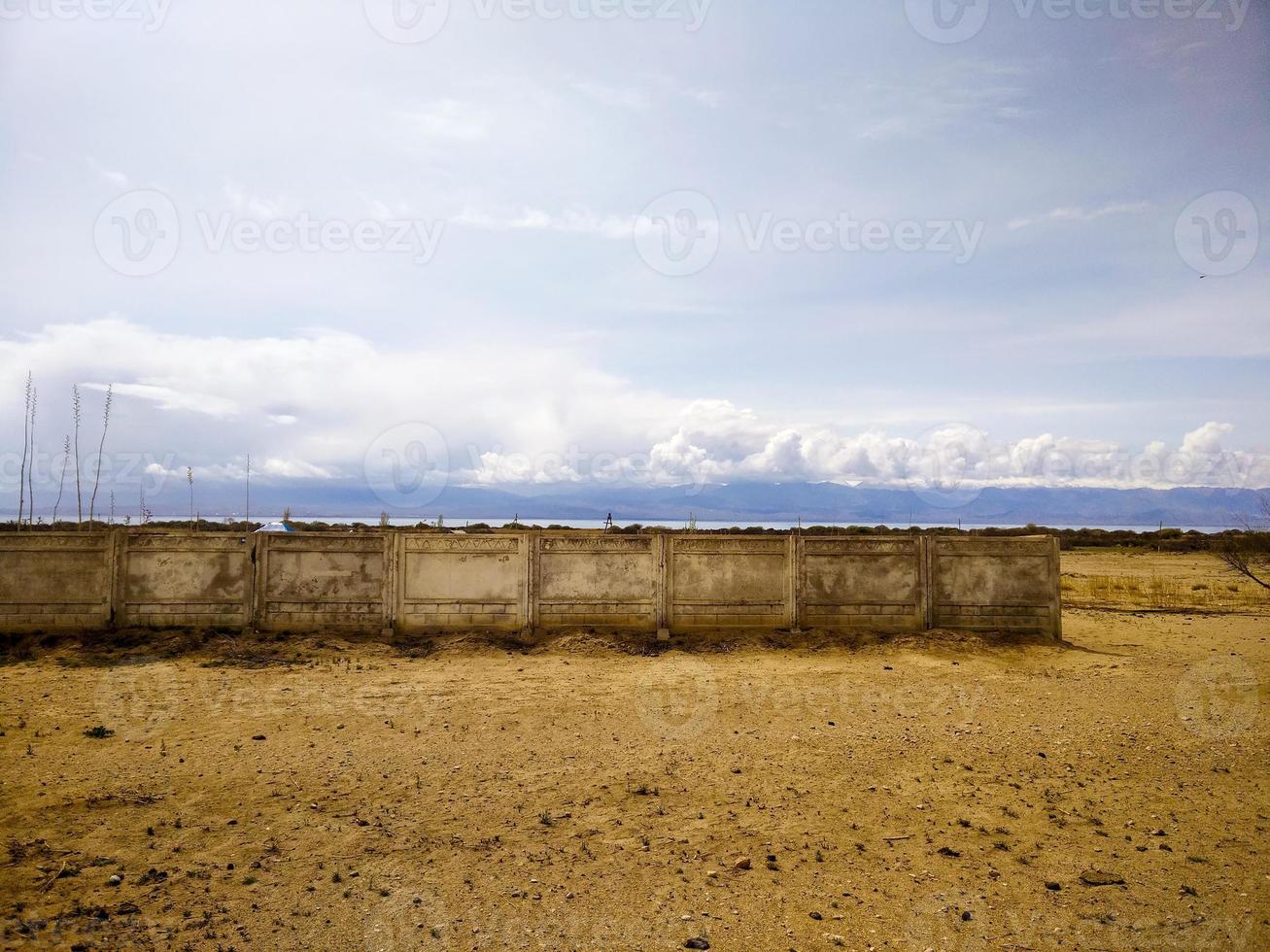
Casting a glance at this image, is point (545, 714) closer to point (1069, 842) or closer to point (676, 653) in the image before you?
point (676, 653)

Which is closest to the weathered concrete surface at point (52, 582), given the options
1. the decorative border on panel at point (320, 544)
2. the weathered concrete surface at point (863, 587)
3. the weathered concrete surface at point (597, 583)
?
the decorative border on panel at point (320, 544)

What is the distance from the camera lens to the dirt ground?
4957mm

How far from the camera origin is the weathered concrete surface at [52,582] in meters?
13.8

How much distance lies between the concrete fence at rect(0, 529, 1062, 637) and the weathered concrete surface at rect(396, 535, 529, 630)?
3 cm

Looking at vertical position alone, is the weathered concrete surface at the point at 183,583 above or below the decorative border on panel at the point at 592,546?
below

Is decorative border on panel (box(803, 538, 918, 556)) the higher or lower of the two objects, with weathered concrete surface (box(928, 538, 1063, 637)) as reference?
higher

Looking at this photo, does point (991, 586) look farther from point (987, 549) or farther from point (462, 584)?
point (462, 584)

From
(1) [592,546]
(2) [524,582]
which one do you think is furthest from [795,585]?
(2) [524,582]

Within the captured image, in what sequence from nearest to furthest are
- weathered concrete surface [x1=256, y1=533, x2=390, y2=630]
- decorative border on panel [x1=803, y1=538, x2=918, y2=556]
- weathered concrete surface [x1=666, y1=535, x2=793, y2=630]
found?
weathered concrete surface [x1=256, y1=533, x2=390, y2=630] → weathered concrete surface [x1=666, y1=535, x2=793, y2=630] → decorative border on panel [x1=803, y1=538, x2=918, y2=556]

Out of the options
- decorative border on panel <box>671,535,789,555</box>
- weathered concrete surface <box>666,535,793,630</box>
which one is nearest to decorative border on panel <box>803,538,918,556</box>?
decorative border on panel <box>671,535,789,555</box>

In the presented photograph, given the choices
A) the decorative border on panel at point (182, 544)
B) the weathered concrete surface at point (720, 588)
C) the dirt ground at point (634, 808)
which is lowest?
the dirt ground at point (634, 808)

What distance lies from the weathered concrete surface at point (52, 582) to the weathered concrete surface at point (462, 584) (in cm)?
574

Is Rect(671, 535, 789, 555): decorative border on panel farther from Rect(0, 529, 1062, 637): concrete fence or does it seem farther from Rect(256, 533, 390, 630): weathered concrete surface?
Rect(256, 533, 390, 630): weathered concrete surface

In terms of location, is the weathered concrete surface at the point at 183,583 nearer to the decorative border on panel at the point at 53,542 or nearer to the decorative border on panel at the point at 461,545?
the decorative border on panel at the point at 53,542
